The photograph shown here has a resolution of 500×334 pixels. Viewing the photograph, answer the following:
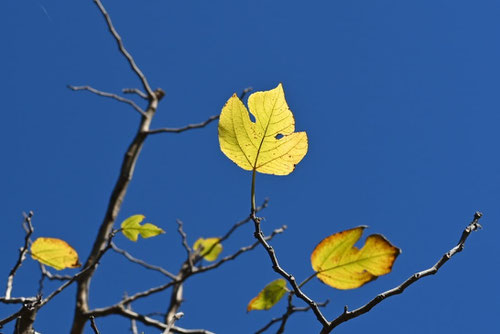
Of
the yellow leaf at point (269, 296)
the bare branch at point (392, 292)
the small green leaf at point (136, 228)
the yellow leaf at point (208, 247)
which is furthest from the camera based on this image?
the yellow leaf at point (208, 247)

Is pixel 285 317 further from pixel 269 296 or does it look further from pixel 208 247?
pixel 208 247

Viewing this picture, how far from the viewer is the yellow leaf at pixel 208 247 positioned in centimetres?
323

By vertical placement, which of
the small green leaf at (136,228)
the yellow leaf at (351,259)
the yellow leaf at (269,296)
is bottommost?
the yellow leaf at (351,259)

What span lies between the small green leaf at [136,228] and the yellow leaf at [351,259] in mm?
990

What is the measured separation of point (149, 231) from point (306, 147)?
3.64ft

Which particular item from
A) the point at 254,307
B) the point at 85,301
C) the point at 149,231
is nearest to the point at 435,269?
the point at 254,307

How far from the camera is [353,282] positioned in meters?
1.00

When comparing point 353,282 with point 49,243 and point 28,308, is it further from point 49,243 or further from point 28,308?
point 49,243

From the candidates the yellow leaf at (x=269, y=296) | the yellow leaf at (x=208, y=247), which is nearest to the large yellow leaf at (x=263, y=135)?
the yellow leaf at (x=269, y=296)

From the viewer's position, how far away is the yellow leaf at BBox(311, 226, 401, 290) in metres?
0.96

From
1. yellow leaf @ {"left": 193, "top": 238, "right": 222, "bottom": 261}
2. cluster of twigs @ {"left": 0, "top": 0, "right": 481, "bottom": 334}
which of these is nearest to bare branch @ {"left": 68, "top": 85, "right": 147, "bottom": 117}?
cluster of twigs @ {"left": 0, "top": 0, "right": 481, "bottom": 334}

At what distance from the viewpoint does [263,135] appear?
0.97 meters

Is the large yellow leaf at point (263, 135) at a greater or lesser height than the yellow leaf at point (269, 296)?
greater

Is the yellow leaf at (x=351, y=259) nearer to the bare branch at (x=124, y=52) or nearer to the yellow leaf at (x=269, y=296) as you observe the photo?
the yellow leaf at (x=269, y=296)
